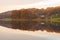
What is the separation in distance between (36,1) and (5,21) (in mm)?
155

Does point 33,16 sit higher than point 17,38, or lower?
higher

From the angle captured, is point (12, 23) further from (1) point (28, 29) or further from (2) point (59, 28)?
(2) point (59, 28)

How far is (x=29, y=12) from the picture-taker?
2.82ft

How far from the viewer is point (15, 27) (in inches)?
34.7

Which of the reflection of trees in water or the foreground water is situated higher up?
the reflection of trees in water

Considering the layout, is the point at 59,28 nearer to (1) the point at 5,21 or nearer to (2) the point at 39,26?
(2) the point at 39,26

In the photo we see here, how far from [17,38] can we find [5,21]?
97mm

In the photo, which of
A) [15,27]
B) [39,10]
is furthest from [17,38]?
[39,10]

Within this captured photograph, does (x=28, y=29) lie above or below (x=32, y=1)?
below

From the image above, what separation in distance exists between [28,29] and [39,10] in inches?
3.6

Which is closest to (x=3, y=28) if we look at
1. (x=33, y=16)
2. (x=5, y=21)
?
(x=5, y=21)

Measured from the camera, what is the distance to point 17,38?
917 mm

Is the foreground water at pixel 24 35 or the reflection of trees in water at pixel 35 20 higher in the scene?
the reflection of trees in water at pixel 35 20

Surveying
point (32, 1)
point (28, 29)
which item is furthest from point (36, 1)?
point (28, 29)
